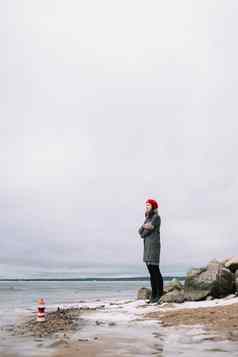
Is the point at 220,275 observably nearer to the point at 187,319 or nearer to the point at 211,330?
the point at 187,319

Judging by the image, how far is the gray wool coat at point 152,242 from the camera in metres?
13.5

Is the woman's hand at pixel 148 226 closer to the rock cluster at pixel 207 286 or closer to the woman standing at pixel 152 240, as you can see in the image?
the woman standing at pixel 152 240

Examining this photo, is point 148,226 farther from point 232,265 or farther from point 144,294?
point 144,294

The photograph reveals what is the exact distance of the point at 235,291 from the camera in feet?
45.0

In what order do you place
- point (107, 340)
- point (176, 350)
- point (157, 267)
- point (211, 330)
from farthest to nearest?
point (157, 267) → point (211, 330) → point (107, 340) → point (176, 350)

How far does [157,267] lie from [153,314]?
212cm

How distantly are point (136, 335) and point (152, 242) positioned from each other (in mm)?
5287

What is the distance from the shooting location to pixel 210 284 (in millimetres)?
13648

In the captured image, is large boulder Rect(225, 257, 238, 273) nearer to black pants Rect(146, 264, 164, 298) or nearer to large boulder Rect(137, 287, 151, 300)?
black pants Rect(146, 264, 164, 298)

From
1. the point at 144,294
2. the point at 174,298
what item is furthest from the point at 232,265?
the point at 144,294

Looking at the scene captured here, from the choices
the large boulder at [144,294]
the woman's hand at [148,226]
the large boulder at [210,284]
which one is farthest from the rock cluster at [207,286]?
the large boulder at [144,294]

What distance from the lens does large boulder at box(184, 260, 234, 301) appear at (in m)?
13.6

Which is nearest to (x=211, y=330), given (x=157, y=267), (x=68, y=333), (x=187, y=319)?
(x=187, y=319)

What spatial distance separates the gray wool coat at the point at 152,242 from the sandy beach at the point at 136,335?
5.14 feet
